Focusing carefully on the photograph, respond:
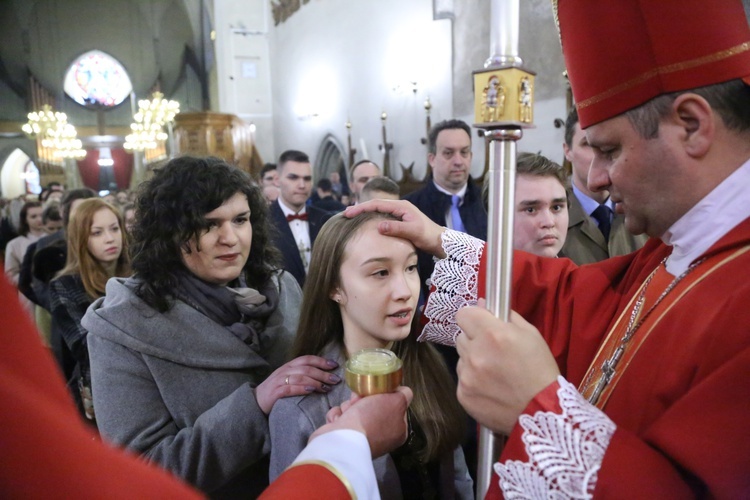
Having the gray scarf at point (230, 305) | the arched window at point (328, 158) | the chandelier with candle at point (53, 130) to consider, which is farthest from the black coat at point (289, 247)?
the chandelier with candle at point (53, 130)

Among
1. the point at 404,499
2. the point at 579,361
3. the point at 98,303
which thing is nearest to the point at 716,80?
the point at 579,361

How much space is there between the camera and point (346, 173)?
11805mm

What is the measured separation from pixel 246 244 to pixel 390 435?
0.98 m

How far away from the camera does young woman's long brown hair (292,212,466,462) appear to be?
1560 mm

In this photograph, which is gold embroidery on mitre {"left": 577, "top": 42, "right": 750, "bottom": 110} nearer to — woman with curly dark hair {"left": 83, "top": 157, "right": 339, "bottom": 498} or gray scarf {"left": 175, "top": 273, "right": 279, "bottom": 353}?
woman with curly dark hair {"left": 83, "top": 157, "right": 339, "bottom": 498}

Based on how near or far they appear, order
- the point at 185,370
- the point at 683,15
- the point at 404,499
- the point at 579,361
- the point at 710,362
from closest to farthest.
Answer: the point at 710,362
the point at 683,15
the point at 579,361
the point at 404,499
the point at 185,370

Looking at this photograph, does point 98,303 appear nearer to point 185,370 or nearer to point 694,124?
point 185,370

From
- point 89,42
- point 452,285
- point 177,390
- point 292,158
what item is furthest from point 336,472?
point 89,42

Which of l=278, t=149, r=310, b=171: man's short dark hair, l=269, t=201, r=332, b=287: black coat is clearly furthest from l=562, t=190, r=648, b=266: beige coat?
l=278, t=149, r=310, b=171: man's short dark hair

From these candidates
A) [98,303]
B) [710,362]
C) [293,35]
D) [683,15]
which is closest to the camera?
[710,362]

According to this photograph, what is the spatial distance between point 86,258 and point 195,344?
172cm

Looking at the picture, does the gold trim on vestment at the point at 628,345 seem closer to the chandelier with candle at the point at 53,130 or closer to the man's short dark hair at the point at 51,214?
the man's short dark hair at the point at 51,214

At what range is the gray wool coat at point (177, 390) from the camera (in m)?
1.51

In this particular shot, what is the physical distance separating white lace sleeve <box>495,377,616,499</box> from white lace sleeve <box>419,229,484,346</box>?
63 centimetres
